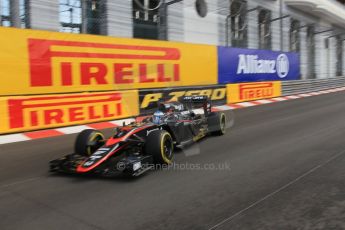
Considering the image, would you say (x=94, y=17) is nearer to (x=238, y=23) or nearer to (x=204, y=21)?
(x=204, y=21)

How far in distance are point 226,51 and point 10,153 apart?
11157 millimetres

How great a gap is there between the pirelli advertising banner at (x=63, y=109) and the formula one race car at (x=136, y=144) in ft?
11.2

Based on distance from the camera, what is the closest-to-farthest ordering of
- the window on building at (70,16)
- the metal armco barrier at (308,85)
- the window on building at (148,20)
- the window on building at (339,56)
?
1. the window on building at (70,16)
2. the window on building at (148,20)
3. the metal armco barrier at (308,85)
4. the window on building at (339,56)

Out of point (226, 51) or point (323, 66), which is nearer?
point (226, 51)

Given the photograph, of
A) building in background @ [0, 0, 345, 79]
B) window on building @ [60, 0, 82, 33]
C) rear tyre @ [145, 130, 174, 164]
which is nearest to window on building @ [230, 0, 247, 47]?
building in background @ [0, 0, 345, 79]

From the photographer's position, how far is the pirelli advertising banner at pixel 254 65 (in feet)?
53.4

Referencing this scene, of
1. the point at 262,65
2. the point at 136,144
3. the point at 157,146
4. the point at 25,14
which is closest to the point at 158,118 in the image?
the point at 136,144

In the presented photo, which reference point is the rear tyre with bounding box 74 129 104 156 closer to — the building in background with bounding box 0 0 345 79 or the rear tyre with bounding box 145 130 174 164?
the rear tyre with bounding box 145 130 174 164

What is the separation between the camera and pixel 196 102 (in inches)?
314

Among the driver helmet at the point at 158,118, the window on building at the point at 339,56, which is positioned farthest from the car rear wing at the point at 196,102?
the window on building at the point at 339,56

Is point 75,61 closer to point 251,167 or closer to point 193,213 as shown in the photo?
point 251,167

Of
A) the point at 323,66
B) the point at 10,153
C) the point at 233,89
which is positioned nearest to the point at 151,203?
the point at 10,153

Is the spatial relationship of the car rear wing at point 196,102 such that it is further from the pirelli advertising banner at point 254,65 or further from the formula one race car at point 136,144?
the pirelli advertising banner at point 254,65

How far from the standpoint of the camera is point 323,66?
3603cm
